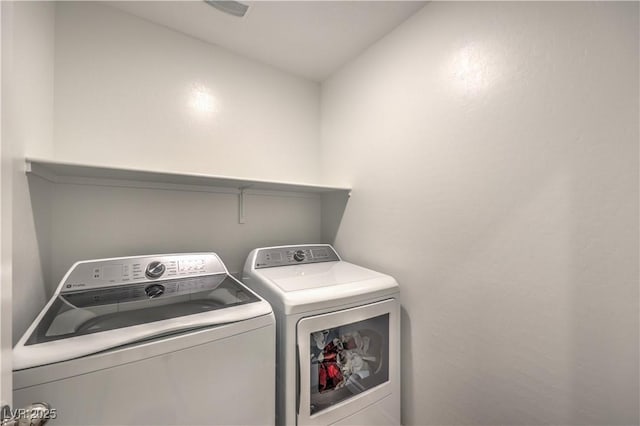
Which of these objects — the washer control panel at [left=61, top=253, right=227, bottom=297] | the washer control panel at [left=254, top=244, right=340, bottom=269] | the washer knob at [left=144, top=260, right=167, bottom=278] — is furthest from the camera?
the washer control panel at [left=254, top=244, right=340, bottom=269]

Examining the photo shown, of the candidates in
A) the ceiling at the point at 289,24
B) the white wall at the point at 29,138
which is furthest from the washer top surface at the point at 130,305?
the ceiling at the point at 289,24

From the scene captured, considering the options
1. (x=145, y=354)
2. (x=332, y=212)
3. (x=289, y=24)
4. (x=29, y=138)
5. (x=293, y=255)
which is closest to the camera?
(x=145, y=354)

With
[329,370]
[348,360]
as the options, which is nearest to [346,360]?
[348,360]

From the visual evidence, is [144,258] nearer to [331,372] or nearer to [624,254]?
[331,372]

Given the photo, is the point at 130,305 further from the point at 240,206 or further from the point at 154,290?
the point at 240,206

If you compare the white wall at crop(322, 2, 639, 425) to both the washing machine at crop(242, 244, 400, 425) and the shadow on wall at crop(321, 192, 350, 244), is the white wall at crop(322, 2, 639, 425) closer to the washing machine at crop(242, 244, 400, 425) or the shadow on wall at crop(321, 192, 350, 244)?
the washing machine at crop(242, 244, 400, 425)

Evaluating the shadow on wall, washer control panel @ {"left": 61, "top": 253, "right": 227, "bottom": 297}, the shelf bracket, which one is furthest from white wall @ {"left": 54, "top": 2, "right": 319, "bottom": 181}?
washer control panel @ {"left": 61, "top": 253, "right": 227, "bottom": 297}

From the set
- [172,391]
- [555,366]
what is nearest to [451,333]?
[555,366]

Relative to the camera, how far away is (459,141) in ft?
3.97

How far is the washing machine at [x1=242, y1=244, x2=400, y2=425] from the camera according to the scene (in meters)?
1.08

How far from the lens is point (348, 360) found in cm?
137

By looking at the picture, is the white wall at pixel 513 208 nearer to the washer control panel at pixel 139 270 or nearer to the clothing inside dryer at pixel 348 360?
the clothing inside dryer at pixel 348 360

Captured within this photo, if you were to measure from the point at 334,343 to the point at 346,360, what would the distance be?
138mm

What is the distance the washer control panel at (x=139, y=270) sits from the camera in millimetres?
1157
